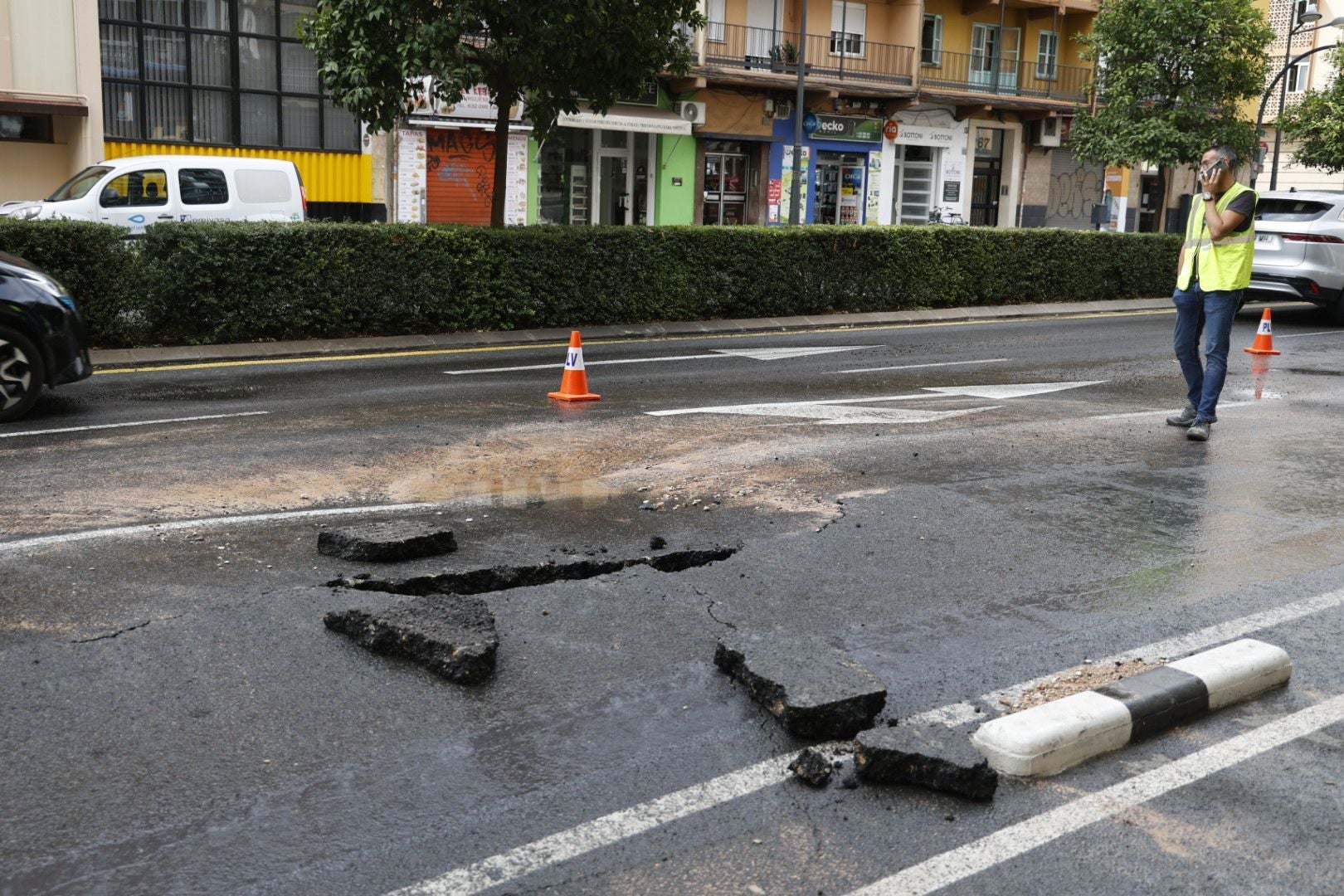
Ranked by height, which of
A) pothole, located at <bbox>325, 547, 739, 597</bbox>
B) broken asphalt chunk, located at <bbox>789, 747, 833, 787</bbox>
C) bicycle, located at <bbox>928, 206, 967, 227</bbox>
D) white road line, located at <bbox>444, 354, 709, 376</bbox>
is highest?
bicycle, located at <bbox>928, 206, 967, 227</bbox>

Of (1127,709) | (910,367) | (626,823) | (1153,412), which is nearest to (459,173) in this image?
(910,367)

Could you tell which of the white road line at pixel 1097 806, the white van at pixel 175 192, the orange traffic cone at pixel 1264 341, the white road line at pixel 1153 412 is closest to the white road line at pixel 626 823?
the white road line at pixel 1097 806

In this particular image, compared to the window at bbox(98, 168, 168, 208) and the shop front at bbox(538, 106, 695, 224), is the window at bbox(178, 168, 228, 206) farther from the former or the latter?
the shop front at bbox(538, 106, 695, 224)

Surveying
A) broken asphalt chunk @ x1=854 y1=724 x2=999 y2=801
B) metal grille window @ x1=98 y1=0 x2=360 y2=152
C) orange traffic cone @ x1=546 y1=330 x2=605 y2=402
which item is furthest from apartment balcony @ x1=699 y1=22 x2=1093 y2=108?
broken asphalt chunk @ x1=854 y1=724 x2=999 y2=801

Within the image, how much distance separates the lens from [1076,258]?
21.9 m

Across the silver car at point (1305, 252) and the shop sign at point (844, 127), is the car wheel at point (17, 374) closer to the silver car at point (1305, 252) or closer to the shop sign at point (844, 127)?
the silver car at point (1305, 252)

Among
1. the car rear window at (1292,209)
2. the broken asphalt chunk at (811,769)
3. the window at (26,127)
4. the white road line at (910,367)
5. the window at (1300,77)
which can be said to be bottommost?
the broken asphalt chunk at (811,769)

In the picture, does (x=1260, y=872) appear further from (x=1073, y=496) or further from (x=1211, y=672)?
(x=1073, y=496)

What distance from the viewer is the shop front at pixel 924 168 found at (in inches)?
1470

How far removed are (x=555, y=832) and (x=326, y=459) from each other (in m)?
4.76

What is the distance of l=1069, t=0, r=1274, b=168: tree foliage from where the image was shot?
28188mm

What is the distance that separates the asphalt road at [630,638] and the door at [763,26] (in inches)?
1034

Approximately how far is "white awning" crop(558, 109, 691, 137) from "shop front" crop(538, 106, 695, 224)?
2cm

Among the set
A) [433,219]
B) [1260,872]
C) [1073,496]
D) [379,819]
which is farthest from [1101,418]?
[433,219]
